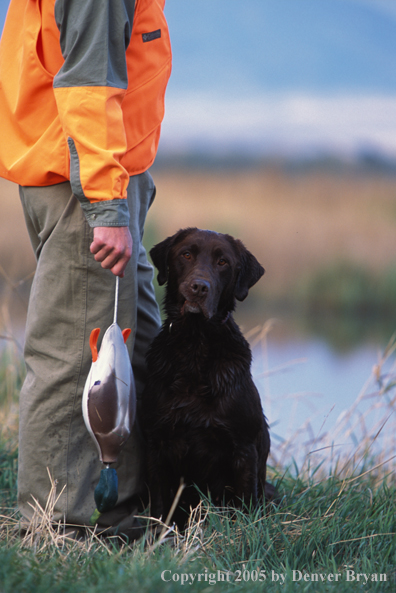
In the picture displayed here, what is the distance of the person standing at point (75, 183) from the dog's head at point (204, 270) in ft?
0.81

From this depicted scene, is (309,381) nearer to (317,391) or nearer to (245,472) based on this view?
(317,391)

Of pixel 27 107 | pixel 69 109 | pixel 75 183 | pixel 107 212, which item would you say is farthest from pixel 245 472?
pixel 27 107

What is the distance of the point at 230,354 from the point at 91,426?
0.80 metres

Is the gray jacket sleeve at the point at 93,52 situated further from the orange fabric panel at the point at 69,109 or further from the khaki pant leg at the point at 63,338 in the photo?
the khaki pant leg at the point at 63,338

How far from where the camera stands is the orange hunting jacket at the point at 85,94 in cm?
199

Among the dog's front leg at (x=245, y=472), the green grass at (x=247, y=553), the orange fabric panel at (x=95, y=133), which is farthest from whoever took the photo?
the dog's front leg at (x=245, y=472)

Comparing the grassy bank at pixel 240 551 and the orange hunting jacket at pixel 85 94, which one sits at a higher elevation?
the orange hunting jacket at pixel 85 94

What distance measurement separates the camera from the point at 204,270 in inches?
102

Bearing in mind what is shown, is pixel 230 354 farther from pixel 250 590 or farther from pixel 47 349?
pixel 250 590

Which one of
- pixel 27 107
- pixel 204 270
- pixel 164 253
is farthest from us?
pixel 164 253

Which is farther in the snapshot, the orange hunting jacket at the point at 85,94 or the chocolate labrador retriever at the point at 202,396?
the chocolate labrador retriever at the point at 202,396

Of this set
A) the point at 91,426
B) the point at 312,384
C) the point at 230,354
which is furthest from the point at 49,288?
the point at 312,384

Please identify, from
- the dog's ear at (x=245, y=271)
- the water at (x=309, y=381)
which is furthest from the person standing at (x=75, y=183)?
the water at (x=309, y=381)

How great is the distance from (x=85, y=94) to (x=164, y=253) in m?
0.95
